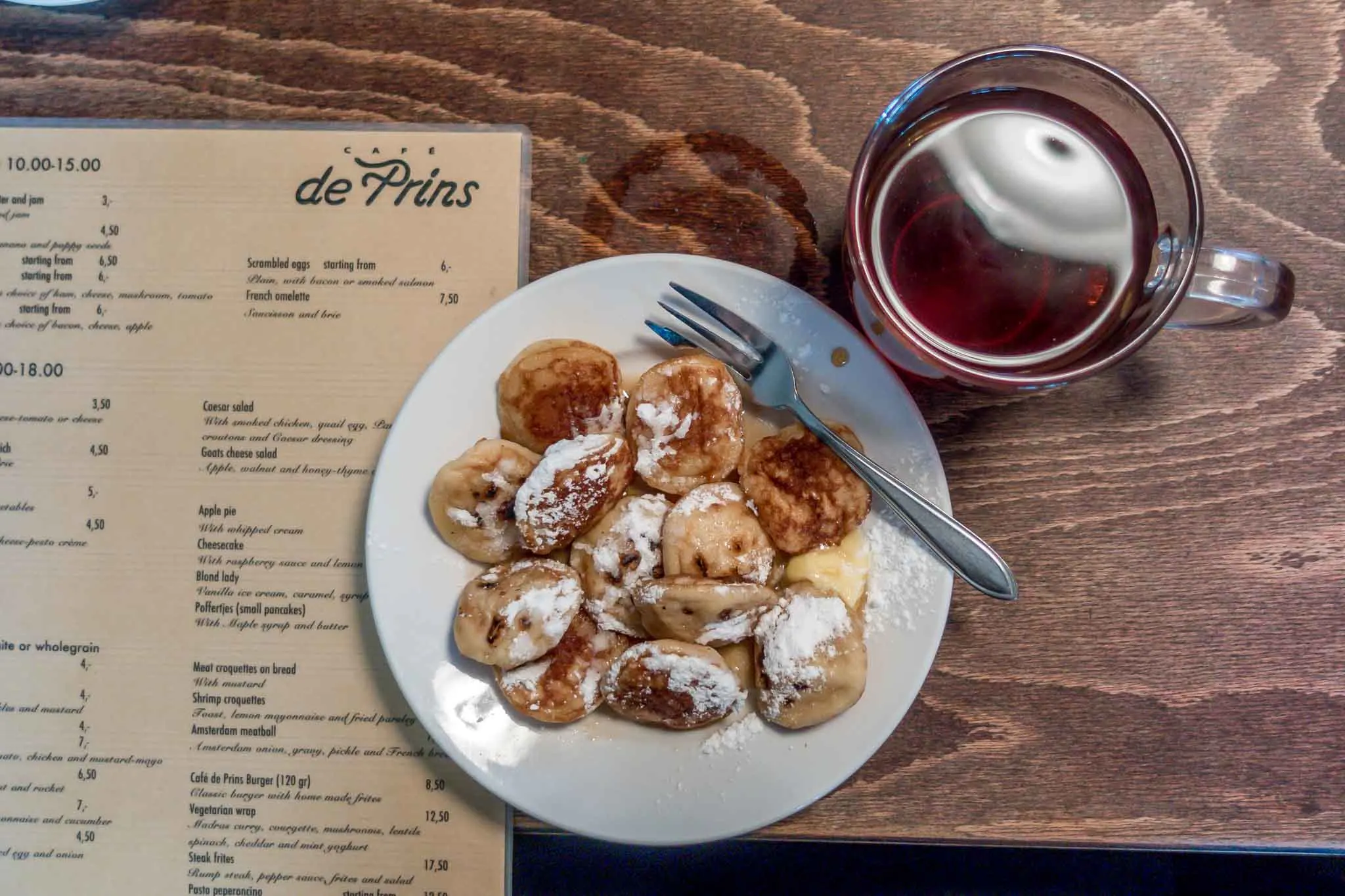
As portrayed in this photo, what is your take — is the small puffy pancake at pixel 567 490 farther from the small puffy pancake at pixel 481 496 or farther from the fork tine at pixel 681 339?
the fork tine at pixel 681 339

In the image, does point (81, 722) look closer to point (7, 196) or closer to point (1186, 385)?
point (7, 196)

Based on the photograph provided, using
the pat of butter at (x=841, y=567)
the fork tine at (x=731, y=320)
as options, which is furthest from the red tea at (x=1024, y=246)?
the pat of butter at (x=841, y=567)

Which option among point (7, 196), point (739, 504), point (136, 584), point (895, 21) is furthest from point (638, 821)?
point (7, 196)

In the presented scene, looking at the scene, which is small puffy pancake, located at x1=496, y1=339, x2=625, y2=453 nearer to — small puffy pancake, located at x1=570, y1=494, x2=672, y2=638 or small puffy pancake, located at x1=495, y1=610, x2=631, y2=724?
small puffy pancake, located at x1=570, y1=494, x2=672, y2=638

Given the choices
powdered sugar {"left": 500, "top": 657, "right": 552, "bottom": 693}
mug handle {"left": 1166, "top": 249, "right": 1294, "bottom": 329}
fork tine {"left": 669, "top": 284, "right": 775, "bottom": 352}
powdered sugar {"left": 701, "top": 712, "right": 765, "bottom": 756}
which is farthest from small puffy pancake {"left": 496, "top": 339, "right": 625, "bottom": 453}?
mug handle {"left": 1166, "top": 249, "right": 1294, "bottom": 329}

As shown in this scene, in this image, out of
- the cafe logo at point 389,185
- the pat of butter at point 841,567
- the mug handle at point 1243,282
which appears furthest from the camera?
the cafe logo at point 389,185
